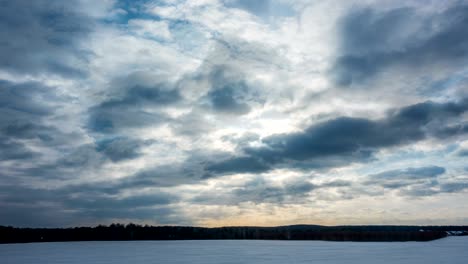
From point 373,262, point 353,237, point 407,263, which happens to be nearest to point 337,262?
point 373,262

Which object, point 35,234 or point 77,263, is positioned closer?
point 77,263

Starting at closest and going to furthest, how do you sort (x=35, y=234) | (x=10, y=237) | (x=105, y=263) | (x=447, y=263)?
1. (x=447, y=263)
2. (x=105, y=263)
3. (x=10, y=237)
4. (x=35, y=234)

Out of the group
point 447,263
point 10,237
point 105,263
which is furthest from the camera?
point 10,237

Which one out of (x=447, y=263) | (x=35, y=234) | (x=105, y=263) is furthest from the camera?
(x=35, y=234)

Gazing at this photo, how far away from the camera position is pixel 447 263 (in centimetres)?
4503

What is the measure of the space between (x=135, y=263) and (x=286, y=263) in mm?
17611

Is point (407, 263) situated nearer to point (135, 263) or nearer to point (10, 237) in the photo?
point (135, 263)

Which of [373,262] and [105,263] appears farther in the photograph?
[105,263]

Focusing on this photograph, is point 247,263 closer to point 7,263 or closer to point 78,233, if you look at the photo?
point 7,263

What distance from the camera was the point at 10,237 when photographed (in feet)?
550

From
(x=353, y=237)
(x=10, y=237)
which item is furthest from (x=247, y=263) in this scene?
(x=10, y=237)

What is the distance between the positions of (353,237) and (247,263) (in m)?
136

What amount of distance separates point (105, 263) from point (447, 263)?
37480 mm

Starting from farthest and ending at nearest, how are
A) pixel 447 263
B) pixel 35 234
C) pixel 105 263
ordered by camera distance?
pixel 35 234 → pixel 105 263 → pixel 447 263
